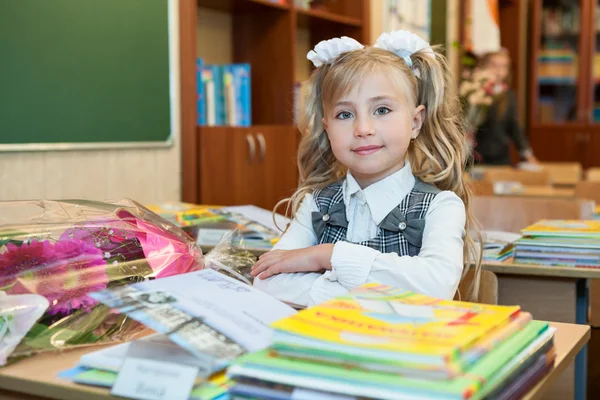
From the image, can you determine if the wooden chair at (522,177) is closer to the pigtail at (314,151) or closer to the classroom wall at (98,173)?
the classroom wall at (98,173)

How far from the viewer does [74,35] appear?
294cm

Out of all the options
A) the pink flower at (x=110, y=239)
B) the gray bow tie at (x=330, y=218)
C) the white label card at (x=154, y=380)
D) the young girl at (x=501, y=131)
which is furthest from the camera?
the young girl at (x=501, y=131)

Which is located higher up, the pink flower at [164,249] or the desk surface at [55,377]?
the pink flower at [164,249]

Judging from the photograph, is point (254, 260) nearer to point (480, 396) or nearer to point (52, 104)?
point (480, 396)

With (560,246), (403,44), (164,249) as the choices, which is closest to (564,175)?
(560,246)

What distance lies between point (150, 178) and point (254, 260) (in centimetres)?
185

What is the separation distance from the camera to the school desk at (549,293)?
2195 mm

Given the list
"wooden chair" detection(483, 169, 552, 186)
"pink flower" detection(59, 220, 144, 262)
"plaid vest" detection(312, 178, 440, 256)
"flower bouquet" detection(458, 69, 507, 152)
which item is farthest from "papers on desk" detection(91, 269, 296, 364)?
"flower bouquet" detection(458, 69, 507, 152)

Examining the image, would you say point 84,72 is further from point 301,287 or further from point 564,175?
point 564,175

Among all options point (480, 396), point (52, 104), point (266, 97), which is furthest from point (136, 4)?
point (480, 396)

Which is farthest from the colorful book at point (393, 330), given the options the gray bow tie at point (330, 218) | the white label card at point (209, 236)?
the white label card at point (209, 236)

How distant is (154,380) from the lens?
93cm

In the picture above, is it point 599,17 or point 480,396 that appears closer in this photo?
point 480,396

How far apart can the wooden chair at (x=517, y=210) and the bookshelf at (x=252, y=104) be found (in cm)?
107
